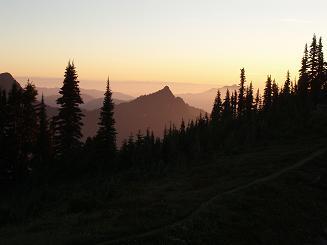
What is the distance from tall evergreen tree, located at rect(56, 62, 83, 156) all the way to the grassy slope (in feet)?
46.8

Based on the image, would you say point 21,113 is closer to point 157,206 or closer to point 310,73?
point 157,206

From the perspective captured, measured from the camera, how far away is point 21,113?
198 feet

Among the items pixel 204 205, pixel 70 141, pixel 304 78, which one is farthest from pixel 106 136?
pixel 304 78

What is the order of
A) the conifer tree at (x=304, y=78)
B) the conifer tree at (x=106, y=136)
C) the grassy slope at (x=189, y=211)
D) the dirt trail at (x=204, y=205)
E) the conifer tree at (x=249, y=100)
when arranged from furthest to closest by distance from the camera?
the conifer tree at (x=249, y=100) < the conifer tree at (x=304, y=78) < the conifer tree at (x=106, y=136) < the grassy slope at (x=189, y=211) < the dirt trail at (x=204, y=205)

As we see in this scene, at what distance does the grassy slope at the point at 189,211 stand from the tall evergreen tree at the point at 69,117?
Result: 562 inches

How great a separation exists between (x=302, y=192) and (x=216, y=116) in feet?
278

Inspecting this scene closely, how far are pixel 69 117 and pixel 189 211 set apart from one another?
34.8 metres

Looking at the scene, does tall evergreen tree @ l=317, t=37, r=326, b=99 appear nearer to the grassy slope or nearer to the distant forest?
the distant forest

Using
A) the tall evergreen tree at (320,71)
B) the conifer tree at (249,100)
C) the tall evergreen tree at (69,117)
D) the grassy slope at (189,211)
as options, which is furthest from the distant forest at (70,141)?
the conifer tree at (249,100)

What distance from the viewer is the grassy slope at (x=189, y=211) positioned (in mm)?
25125

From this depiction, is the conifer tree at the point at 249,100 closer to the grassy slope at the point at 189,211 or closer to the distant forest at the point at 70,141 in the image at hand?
the distant forest at the point at 70,141

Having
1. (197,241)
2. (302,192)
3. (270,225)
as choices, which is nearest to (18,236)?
(197,241)

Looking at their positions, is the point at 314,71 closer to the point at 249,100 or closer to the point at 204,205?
the point at 249,100

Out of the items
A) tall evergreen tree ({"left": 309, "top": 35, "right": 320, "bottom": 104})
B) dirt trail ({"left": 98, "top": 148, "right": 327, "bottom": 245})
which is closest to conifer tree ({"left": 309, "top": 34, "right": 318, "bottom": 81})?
tall evergreen tree ({"left": 309, "top": 35, "right": 320, "bottom": 104})
